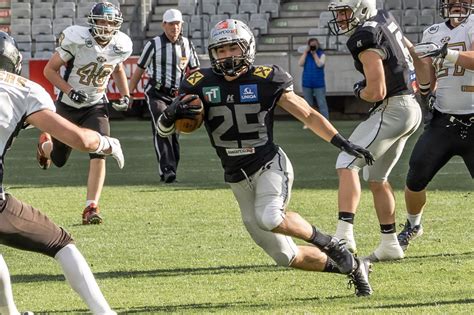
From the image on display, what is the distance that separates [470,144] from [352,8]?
3.56ft

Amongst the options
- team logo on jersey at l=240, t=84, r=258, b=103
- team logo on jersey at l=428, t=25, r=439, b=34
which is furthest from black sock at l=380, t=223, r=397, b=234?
team logo on jersey at l=240, t=84, r=258, b=103

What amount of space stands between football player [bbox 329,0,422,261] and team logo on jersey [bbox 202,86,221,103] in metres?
1.12

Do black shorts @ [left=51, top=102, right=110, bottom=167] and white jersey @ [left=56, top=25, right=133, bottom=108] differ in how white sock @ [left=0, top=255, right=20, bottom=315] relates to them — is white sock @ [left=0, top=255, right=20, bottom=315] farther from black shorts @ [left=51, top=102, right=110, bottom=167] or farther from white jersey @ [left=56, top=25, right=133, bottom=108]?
white jersey @ [left=56, top=25, right=133, bottom=108]

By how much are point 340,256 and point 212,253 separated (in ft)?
5.61

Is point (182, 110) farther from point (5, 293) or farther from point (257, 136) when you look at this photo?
point (5, 293)

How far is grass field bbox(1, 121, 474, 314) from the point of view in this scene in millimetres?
6020

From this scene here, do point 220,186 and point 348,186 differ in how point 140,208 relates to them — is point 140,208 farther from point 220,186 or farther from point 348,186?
point 348,186

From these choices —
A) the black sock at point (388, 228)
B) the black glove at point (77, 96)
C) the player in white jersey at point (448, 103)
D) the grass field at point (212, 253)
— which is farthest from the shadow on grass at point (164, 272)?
the black glove at point (77, 96)

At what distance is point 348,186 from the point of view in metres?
7.07

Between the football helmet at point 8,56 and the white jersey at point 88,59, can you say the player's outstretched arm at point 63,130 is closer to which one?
the football helmet at point 8,56

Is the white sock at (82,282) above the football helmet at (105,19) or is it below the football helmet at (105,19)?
below

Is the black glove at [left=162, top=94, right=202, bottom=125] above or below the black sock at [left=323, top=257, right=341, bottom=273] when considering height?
above

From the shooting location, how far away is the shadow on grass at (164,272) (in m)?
6.88

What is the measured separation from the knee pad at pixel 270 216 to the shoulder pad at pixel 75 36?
376 cm
